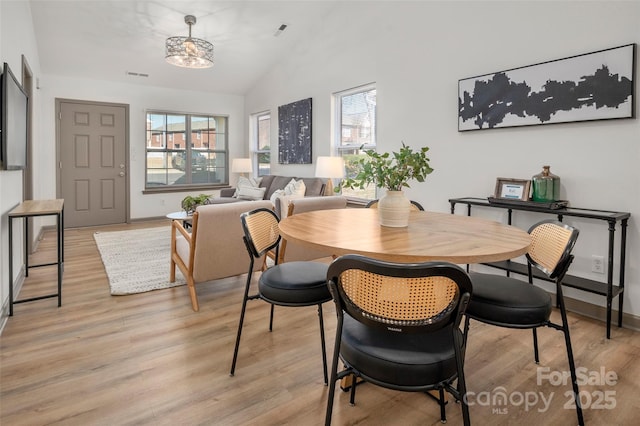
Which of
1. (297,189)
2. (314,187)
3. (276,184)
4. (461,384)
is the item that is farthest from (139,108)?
(461,384)

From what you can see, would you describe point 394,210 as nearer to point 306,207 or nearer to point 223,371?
point 223,371

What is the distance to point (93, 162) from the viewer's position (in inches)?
252

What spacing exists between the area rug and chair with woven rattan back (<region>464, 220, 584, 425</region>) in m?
2.66

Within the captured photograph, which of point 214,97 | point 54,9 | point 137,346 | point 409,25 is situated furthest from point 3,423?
point 214,97

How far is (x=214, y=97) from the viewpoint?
7.55 meters

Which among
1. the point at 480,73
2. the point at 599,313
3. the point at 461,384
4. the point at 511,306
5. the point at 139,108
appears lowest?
the point at 599,313

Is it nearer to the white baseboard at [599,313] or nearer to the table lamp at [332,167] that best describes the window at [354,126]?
the table lamp at [332,167]

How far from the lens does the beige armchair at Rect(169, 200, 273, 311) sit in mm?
2811

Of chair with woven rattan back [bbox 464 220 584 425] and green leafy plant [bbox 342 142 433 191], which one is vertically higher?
green leafy plant [bbox 342 142 433 191]

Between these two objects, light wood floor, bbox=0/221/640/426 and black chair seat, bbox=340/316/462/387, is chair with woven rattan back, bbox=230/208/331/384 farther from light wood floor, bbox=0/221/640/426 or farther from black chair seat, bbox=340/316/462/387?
black chair seat, bbox=340/316/462/387

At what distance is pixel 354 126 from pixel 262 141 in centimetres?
291

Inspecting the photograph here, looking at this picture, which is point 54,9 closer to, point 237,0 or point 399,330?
point 237,0

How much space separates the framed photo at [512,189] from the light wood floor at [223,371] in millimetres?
986

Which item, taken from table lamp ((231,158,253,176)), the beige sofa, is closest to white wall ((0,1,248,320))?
table lamp ((231,158,253,176))
